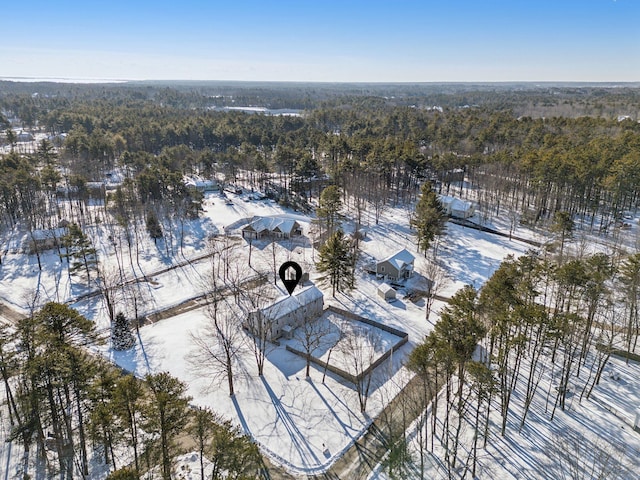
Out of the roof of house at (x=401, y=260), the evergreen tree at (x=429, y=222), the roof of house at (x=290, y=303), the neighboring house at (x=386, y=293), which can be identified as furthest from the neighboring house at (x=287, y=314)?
the evergreen tree at (x=429, y=222)

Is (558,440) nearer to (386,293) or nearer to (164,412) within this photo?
(386,293)

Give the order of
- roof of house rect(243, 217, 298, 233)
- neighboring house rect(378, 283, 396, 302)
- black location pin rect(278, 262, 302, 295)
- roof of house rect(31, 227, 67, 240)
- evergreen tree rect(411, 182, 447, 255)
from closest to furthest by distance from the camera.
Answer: neighboring house rect(378, 283, 396, 302) < black location pin rect(278, 262, 302, 295) < evergreen tree rect(411, 182, 447, 255) < roof of house rect(31, 227, 67, 240) < roof of house rect(243, 217, 298, 233)

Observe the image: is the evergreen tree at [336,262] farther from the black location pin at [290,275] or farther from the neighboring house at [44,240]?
the neighboring house at [44,240]

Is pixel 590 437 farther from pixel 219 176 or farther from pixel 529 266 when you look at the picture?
pixel 219 176

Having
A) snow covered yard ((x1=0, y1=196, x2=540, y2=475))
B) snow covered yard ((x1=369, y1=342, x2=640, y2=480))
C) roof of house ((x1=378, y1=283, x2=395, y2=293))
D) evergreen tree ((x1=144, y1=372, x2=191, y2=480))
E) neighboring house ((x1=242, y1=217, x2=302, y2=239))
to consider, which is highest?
evergreen tree ((x1=144, y1=372, x2=191, y2=480))

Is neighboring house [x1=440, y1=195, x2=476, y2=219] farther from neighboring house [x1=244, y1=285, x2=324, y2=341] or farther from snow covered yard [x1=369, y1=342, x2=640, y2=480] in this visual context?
snow covered yard [x1=369, y1=342, x2=640, y2=480]

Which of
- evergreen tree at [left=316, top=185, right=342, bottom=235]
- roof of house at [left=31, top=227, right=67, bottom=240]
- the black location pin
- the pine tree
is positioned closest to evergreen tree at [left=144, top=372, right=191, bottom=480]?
the pine tree

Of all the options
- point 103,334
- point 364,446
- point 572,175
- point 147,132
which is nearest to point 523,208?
point 572,175
